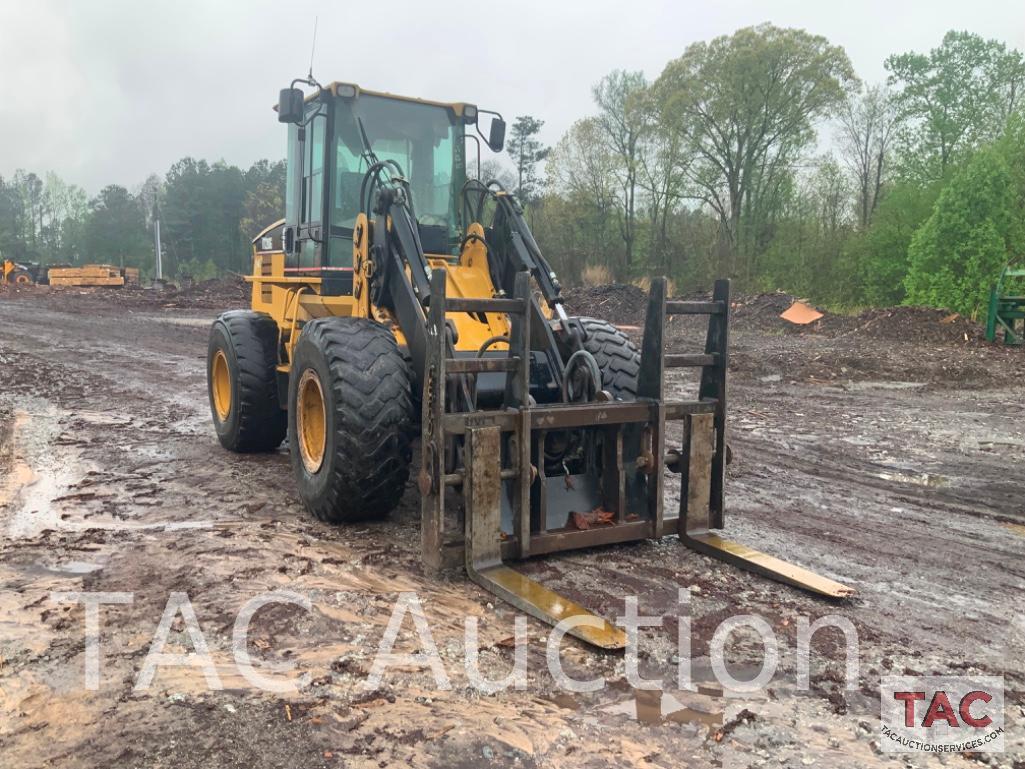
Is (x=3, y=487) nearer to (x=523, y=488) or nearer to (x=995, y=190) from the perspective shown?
(x=523, y=488)

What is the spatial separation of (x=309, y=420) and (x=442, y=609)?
2.09 meters

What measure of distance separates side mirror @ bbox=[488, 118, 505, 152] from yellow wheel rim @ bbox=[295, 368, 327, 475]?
260cm

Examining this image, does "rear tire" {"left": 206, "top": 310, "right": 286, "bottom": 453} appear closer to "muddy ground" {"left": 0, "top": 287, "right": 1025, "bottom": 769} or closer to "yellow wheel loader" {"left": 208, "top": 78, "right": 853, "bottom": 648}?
"yellow wheel loader" {"left": 208, "top": 78, "right": 853, "bottom": 648}

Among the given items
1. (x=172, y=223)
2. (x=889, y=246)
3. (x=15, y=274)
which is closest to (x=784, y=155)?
(x=889, y=246)

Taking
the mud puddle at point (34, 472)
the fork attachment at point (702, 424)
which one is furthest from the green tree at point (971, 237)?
the mud puddle at point (34, 472)

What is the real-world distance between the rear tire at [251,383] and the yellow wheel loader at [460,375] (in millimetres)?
30

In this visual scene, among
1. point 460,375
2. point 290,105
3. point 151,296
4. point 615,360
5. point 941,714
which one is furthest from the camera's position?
point 151,296

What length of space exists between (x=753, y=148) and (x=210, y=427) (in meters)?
27.1

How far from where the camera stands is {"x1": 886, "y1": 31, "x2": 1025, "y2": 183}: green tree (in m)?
29.1

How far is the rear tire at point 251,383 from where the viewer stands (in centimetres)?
686

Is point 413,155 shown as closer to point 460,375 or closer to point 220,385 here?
point 460,375

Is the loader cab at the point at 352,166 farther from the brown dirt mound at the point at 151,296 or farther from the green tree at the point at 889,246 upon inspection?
the brown dirt mound at the point at 151,296

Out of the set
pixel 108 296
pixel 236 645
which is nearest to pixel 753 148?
pixel 108 296

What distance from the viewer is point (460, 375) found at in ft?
14.7
